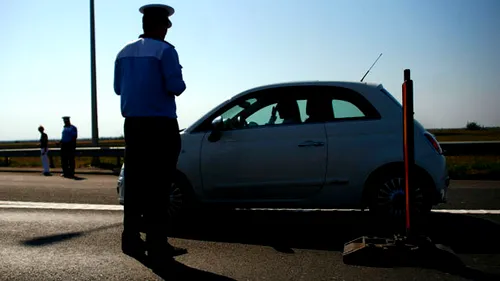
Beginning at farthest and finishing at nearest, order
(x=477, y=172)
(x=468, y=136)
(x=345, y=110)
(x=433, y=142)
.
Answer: (x=468, y=136) → (x=477, y=172) → (x=345, y=110) → (x=433, y=142)

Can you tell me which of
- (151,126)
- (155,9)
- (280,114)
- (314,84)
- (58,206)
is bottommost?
(58,206)

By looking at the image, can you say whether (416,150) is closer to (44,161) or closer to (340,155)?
(340,155)

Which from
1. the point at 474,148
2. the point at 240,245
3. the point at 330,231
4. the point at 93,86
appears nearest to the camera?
the point at 240,245

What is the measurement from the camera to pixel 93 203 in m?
7.21

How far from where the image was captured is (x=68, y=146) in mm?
15359

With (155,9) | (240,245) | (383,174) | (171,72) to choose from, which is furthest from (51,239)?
(383,174)

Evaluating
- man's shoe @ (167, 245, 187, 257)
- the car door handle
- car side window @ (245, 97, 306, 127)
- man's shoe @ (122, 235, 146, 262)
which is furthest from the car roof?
man's shoe @ (122, 235, 146, 262)

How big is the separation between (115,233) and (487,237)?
140 inches

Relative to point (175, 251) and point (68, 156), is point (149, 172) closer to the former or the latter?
point (175, 251)

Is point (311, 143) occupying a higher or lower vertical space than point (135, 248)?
higher

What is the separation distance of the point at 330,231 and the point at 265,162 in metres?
1.02

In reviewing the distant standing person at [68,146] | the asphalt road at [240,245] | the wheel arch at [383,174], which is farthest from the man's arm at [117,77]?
the distant standing person at [68,146]

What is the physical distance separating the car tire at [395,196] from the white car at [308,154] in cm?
1

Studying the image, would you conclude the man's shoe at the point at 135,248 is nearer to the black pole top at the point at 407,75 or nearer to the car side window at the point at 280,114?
the car side window at the point at 280,114
